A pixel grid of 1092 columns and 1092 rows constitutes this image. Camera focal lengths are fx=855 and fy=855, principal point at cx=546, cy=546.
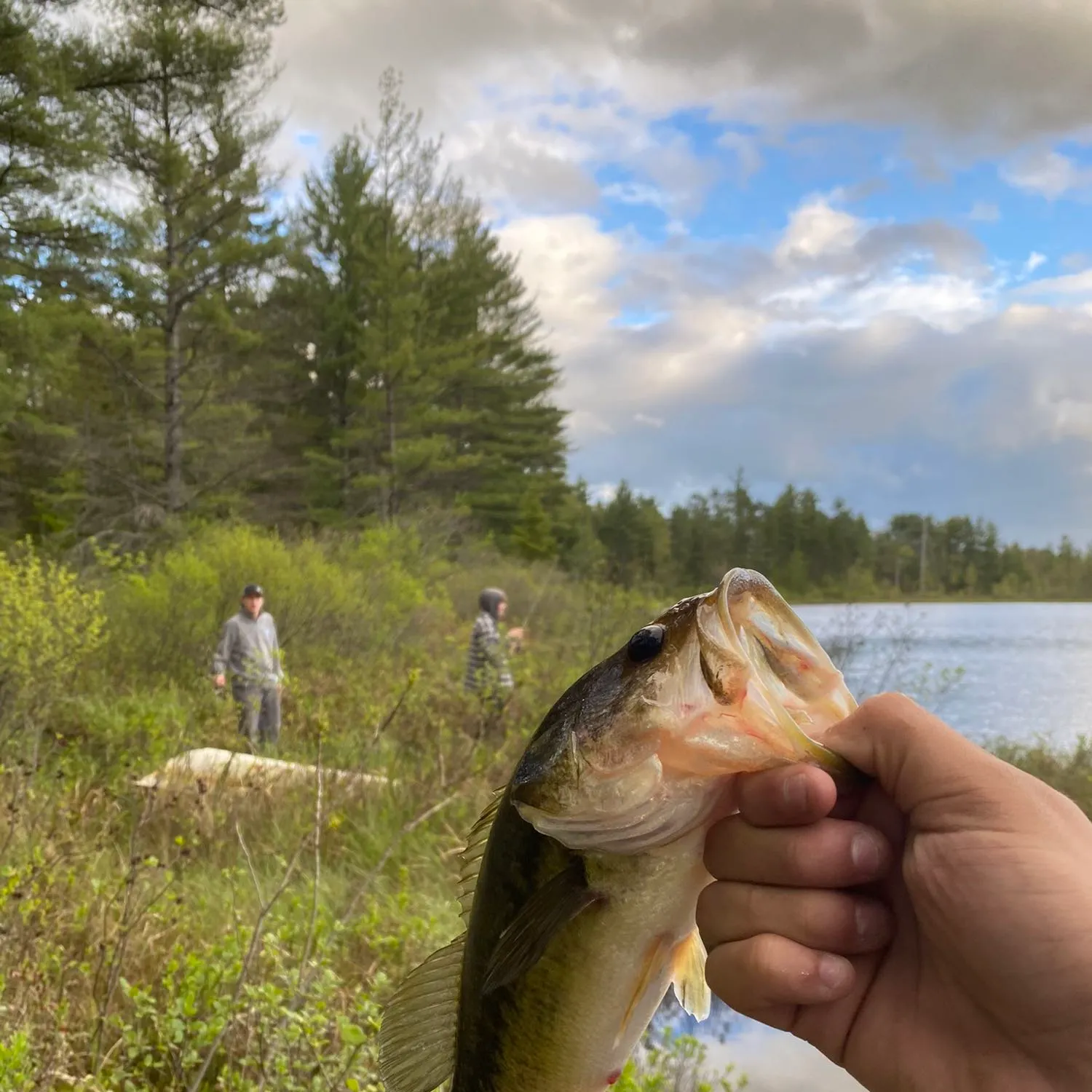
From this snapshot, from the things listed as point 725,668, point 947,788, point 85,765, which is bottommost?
point 85,765

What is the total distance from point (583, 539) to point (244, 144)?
20.9m

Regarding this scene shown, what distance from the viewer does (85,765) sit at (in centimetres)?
749

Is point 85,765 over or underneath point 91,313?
underneath

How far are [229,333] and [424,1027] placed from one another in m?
20.8

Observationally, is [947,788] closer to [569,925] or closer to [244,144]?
[569,925]

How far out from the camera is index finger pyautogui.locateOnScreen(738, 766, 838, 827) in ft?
5.01

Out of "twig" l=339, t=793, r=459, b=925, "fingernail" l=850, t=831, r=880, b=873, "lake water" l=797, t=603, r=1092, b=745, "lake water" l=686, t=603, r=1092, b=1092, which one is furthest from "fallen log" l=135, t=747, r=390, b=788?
"fingernail" l=850, t=831, r=880, b=873

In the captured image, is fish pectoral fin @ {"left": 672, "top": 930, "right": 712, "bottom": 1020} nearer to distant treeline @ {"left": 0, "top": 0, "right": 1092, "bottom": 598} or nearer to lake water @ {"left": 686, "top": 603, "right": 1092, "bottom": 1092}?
lake water @ {"left": 686, "top": 603, "right": 1092, "bottom": 1092}

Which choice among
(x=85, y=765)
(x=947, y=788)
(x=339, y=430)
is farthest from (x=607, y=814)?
(x=339, y=430)

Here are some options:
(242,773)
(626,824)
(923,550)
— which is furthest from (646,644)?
(923,550)

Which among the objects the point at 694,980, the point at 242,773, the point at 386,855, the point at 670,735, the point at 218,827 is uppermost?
the point at 670,735

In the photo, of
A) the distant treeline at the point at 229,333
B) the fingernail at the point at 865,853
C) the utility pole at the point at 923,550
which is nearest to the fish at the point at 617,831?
the fingernail at the point at 865,853

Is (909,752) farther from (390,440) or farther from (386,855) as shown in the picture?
(390,440)

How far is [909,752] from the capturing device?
1604 millimetres
